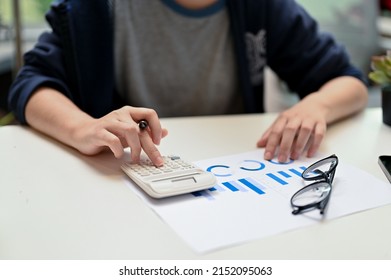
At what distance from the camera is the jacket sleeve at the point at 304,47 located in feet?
3.31

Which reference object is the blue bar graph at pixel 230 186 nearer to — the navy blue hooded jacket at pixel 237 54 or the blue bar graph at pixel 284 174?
the blue bar graph at pixel 284 174

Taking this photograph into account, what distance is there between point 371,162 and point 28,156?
505mm

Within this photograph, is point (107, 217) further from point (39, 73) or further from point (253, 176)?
point (39, 73)

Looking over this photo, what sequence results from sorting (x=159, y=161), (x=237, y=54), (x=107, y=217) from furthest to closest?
(x=237, y=54), (x=159, y=161), (x=107, y=217)

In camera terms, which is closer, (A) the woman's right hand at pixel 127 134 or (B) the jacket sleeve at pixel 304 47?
(A) the woman's right hand at pixel 127 134

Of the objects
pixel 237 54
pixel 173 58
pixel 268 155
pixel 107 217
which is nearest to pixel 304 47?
pixel 237 54

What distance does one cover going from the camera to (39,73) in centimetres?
87

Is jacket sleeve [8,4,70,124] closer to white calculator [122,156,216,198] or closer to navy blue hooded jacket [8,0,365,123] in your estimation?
navy blue hooded jacket [8,0,365,123]

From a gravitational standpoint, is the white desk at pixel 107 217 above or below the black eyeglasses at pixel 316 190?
below

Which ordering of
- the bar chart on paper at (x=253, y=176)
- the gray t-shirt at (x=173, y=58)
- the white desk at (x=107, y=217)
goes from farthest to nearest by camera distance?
1. the gray t-shirt at (x=173, y=58)
2. the bar chart on paper at (x=253, y=176)
3. the white desk at (x=107, y=217)

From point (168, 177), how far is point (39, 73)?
421 millimetres

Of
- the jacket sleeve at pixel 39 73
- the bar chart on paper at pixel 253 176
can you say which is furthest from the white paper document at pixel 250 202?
the jacket sleeve at pixel 39 73

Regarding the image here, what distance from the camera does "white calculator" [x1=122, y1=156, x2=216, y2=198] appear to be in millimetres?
555

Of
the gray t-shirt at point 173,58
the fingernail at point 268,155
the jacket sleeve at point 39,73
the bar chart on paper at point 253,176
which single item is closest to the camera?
the bar chart on paper at point 253,176
